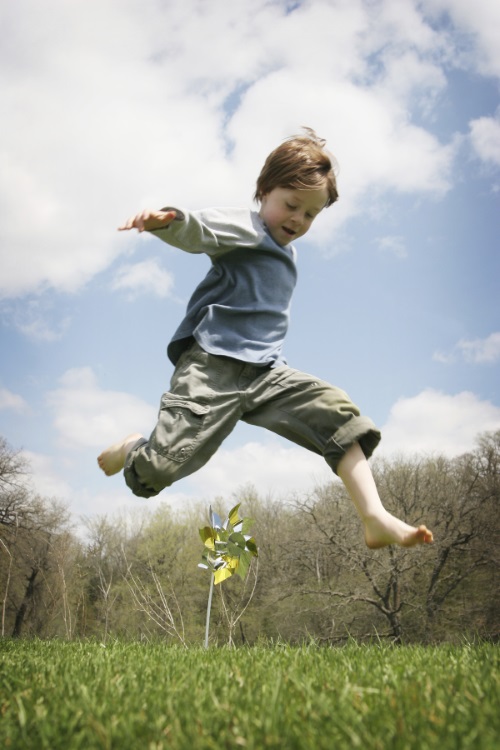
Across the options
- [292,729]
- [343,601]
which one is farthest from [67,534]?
[292,729]

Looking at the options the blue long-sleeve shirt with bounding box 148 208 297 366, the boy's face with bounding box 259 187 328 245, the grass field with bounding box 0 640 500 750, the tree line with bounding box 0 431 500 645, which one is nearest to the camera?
the grass field with bounding box 0 640 500 750

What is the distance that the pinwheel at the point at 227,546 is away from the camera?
234 inches

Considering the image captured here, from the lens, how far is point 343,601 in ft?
71.4

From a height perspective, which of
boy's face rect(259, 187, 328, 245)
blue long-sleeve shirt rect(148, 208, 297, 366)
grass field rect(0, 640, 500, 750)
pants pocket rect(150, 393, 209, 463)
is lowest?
grass field rect(0, 640, 500, 750)

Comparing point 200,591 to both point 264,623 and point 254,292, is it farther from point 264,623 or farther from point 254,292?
point 254,292

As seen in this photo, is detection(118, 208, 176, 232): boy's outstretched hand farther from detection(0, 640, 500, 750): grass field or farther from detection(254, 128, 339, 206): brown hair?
detection(0, 640, 500, 750): grass field

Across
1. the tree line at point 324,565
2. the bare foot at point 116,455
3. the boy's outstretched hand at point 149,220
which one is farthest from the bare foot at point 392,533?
the tree line at point 324,565

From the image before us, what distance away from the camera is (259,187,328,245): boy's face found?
2869 millimetres

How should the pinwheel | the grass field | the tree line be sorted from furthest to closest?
the tree line → the pinwheel → the grass field

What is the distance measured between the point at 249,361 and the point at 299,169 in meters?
0.93

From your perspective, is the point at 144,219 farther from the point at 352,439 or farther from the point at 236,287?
the point at 352,439

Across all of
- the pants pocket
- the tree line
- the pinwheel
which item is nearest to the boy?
the pants pocket

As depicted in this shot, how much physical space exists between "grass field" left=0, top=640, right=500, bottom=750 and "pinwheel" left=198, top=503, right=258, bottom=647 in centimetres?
399

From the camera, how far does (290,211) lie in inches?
113
